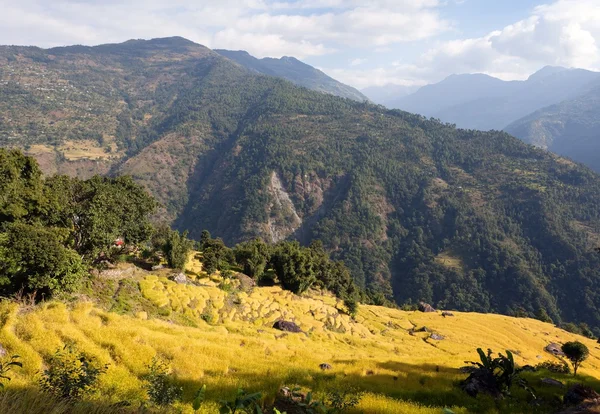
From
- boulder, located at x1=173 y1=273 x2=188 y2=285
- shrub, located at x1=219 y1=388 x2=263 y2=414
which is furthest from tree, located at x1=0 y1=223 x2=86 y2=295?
shrub, located at x1=219 y1=388 x2=263 y2=414

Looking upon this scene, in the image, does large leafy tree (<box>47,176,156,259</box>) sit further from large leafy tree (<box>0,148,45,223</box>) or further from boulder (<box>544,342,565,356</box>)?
boulder (<box>544,342,565,356</box>)

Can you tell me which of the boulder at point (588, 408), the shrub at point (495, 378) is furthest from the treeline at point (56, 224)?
the boulder at point (588, 408)

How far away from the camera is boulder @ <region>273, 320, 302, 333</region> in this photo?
3419cm

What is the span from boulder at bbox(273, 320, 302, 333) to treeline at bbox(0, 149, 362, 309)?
1299 centimetres

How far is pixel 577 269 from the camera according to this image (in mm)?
169750

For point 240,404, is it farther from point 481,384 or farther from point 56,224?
point 56,224

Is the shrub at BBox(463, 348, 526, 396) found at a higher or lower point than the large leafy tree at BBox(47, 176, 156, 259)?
lower

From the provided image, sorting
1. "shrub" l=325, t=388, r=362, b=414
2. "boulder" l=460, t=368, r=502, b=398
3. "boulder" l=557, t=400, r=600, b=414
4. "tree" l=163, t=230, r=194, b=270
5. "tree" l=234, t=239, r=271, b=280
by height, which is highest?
"boulder" l=557, t=400, r=600, b=414

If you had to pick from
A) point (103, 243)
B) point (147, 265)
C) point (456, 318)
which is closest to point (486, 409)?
point (103, 243)

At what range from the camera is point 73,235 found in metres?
28.5

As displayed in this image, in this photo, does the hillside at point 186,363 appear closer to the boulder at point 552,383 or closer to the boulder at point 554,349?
the boulder at point 552,383

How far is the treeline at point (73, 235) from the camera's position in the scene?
19.8 metres

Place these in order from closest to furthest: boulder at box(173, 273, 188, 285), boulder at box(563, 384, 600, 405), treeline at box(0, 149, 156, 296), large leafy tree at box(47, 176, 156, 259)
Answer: boulder at box(563, 384, 600, 405)
treeline at box(0, 149, 156, 296)
large leafy tree at box(47, 176, 156, 259)
boulder at box(173, 273, 188, 285)

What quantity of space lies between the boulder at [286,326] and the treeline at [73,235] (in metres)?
13.0
